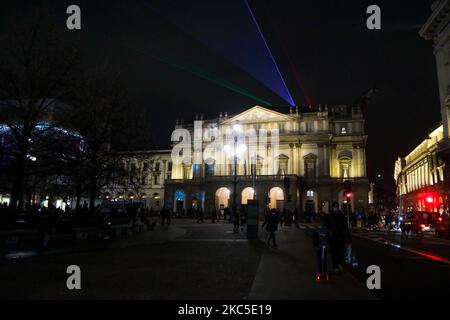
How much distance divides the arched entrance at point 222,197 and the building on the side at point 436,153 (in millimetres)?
34023

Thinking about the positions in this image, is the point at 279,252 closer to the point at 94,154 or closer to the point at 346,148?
the point at 94,154

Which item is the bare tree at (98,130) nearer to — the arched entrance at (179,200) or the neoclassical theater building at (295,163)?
the neoclassical theater building at (295,163)

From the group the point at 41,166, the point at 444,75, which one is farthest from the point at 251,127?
the point at 41,166

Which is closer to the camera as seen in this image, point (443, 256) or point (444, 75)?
point (443, 256)

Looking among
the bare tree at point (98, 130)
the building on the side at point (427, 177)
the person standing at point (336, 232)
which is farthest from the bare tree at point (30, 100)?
the building on the side at point (427, 177)

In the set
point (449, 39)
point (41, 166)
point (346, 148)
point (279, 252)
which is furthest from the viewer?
point (346, 148)

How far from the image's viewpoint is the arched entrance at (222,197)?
63375 millimetres

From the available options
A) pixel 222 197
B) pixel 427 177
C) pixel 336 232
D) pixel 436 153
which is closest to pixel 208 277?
pixel 336 232

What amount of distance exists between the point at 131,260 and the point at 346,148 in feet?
204

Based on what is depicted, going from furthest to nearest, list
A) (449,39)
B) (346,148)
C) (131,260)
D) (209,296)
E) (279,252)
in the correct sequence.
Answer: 1. (346,148)
2. (449,39)
3. (279,252)
4. (131,260)
5. (209,296)

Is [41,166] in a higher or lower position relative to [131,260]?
higher

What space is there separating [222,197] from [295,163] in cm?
1557

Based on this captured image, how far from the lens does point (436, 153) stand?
38.1 meters
